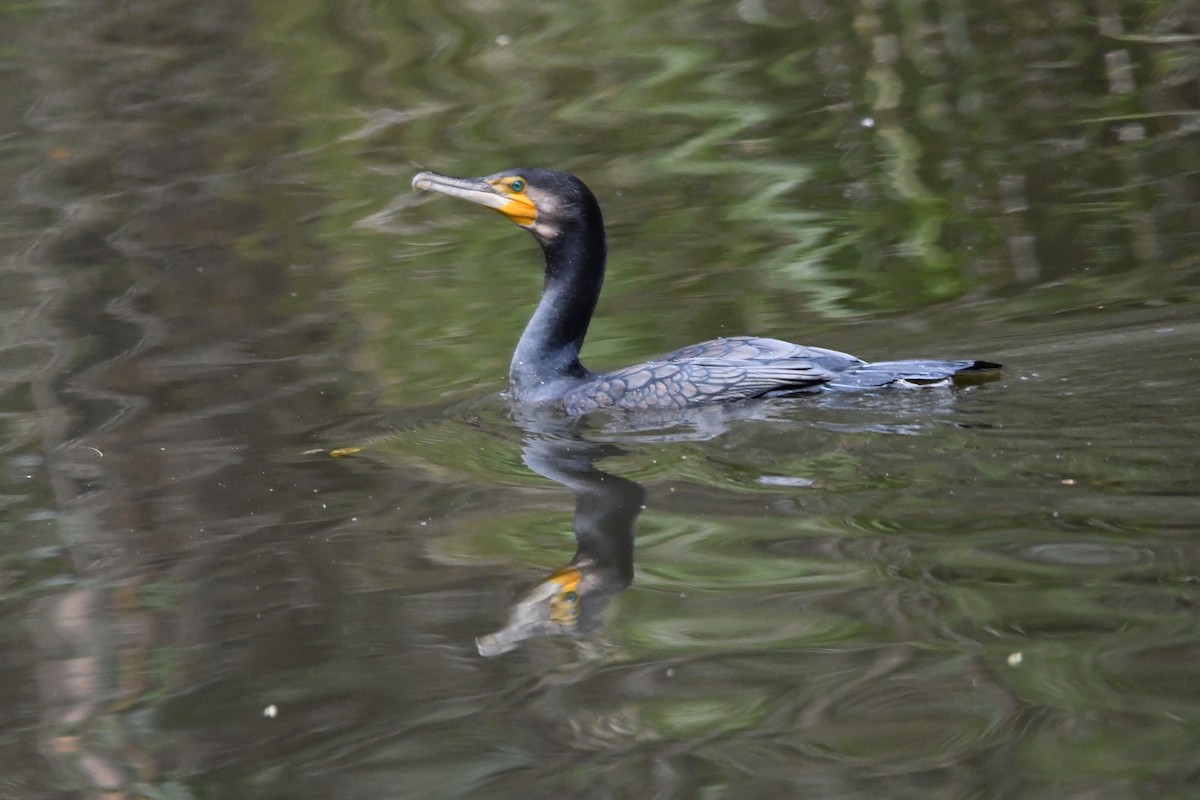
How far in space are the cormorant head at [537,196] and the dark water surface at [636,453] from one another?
0.88 metres

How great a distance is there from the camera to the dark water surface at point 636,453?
152 inches

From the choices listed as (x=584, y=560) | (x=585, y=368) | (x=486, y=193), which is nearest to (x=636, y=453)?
(x=584, y=560)

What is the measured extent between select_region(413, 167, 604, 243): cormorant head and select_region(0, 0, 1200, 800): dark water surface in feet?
2.89

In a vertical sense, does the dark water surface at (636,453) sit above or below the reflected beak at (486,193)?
below

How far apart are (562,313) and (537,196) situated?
0.54 meters

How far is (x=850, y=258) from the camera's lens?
857 cm

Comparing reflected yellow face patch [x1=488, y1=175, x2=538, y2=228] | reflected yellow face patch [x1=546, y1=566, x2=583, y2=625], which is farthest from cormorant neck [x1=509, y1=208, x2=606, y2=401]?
reflected yellow face patch [x1=546, y1=566, x2=583, y2=625]

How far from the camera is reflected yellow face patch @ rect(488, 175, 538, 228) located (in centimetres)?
695

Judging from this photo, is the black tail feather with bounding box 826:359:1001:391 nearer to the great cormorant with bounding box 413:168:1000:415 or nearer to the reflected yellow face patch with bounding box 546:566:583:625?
the great cormorant with bounding box 413:168:1000:415

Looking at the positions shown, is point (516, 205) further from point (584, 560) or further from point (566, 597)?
point (566, 597)

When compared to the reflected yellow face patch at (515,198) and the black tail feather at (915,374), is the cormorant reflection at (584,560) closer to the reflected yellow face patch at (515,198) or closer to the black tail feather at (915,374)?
the black tail feather at (915,374)

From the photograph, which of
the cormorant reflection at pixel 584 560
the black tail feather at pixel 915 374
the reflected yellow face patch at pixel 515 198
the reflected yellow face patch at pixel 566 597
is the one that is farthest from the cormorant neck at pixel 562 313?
the reflected yellow face patch at pixel 566 597

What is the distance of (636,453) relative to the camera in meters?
6.09

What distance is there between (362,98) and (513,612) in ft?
32.1
